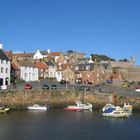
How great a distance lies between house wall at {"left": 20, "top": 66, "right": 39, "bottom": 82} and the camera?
98.1m

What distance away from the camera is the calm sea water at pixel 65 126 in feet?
143

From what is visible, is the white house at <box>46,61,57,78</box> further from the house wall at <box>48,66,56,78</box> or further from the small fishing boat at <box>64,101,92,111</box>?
the small fishing boat at <box>64,101,92,111</box>

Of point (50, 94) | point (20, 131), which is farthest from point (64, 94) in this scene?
point (20, 131)

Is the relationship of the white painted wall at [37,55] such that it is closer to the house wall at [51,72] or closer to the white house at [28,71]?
the house wall at [51,72]

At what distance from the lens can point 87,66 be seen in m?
110

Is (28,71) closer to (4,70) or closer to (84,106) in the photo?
(4,70)

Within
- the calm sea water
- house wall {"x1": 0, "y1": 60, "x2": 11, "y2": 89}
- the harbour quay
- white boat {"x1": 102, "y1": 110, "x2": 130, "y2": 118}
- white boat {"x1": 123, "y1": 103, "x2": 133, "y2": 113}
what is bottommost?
the calm sea water

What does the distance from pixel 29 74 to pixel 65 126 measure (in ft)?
169

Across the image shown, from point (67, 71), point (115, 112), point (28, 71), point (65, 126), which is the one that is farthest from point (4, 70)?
point (65, 126)

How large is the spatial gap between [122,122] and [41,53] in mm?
80779

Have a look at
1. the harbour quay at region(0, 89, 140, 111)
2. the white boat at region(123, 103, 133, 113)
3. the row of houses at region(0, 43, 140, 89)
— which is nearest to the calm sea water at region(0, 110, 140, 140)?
the white boat at region(123, 103, 133, 113)

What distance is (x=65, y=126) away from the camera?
50750 millimetres

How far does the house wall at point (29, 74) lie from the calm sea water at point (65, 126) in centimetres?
3386

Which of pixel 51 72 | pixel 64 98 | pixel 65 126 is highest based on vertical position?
pixel 51 72
